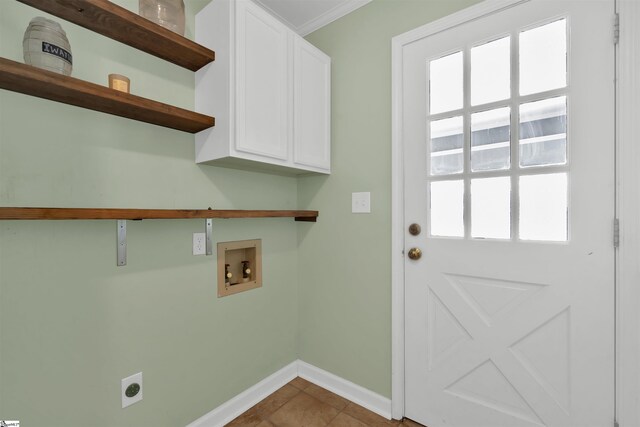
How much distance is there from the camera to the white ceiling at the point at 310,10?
175 cm

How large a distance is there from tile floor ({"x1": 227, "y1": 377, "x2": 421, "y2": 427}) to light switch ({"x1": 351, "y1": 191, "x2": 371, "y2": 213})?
1.21 meters

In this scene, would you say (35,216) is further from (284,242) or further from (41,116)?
(284,242)

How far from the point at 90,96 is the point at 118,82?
14 centimetres

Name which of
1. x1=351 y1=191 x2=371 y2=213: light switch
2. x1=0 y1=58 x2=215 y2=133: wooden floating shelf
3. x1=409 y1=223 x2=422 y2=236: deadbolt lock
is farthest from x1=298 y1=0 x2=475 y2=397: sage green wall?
x1=0 y1=58 x2=215 y2=133: wooden floating shelf

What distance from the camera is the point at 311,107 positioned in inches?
68.6

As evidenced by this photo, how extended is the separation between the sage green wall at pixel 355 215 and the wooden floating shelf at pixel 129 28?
34.8 inches

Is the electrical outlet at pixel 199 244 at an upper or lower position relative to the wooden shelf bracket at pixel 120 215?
lower

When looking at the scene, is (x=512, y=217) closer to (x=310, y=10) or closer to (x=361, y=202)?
(x=361, y=202)

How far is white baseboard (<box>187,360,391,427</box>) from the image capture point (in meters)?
1.58

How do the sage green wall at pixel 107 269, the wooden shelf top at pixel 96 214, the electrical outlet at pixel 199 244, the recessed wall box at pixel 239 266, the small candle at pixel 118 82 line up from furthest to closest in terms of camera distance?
1. the recessed wall box at pixel 239 266
2. the electrical outlet at pixel 199 244
3. the small candle at pixel 118 82
4. the sage green wall at pixel 107 269
5. the wooden shelf top at pixel 96 214

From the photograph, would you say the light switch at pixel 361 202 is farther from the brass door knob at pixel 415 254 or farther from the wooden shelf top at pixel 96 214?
the wooden shelf top at pixel 96 214

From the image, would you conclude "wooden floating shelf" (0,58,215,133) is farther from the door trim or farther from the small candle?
the door trim

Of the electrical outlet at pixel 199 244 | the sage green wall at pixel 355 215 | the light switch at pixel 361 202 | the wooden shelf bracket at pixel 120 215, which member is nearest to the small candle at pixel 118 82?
the wooden shelf bracket at pixel 120 215

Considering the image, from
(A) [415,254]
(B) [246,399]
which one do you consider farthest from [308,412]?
(A) [415,254]
